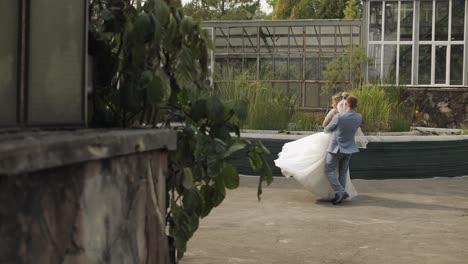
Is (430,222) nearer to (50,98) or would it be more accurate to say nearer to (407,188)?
(407,188)

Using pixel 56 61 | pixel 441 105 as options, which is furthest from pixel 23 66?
pixel 441 105

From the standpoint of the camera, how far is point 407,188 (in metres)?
12.9

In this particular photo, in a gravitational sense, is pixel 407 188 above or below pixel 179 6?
below

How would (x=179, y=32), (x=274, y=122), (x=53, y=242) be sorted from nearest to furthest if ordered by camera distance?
(x=53, y=242), (x=179, y=32), (x=274, y=122)

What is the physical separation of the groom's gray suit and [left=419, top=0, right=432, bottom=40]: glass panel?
18593 mm

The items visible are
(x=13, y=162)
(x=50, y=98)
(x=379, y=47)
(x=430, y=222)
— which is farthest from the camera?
(x=379, y=47)

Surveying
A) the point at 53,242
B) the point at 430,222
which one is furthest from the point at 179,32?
the point at 430,222

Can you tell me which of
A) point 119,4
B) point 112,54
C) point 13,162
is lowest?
point 13,162

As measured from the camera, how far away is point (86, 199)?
3213 mm

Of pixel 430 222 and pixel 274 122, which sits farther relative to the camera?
pixel 274 122

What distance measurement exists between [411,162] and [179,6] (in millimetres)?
10363

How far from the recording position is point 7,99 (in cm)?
350

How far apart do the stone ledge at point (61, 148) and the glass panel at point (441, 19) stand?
85.3 ft

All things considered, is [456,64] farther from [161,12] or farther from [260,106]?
[161,12]
